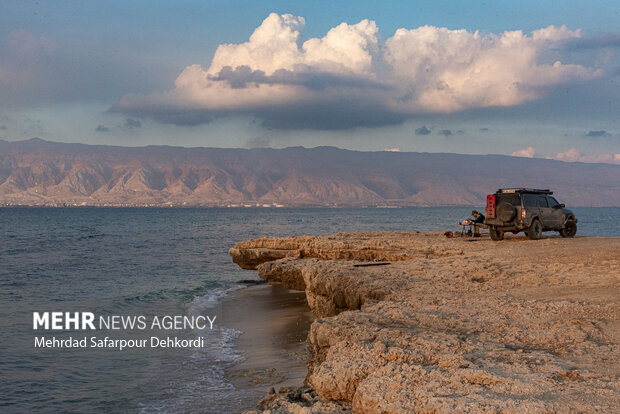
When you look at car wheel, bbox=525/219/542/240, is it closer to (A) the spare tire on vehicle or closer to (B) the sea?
(A) the spare tire on vehicle

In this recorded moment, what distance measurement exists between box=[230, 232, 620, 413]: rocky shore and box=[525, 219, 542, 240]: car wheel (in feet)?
18.1

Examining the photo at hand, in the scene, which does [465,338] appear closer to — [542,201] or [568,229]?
[542,201]

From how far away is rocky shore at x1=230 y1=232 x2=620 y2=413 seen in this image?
201 inches

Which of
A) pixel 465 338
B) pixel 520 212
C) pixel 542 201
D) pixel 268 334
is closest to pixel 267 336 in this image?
pixel 268 334

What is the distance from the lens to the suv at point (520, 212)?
19.5m

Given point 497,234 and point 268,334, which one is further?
point 497,234

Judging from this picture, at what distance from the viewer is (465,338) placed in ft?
22.8

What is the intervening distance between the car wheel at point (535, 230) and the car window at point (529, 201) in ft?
2.02

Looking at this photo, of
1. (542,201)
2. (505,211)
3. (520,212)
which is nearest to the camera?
(520,212)

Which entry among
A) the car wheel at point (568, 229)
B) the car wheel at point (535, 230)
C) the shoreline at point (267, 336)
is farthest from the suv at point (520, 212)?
the shoreline at point (267, 336)

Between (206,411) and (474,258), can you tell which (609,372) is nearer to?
(206,411)

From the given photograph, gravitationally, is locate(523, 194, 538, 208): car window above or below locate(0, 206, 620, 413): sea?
above

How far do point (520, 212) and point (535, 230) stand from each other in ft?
3.28

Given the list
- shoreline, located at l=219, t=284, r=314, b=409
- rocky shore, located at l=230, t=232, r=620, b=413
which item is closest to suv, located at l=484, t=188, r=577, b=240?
rocky shore, located at l=230, t=232, r=620, b=413
